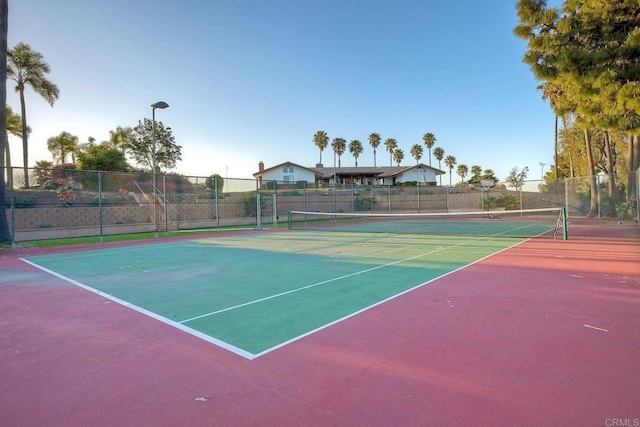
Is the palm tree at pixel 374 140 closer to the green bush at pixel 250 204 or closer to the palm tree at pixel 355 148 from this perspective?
the palm tree at pixel 355 148

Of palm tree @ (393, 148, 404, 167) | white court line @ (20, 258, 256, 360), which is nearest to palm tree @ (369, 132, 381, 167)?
palm tree @ (393, 148, 404, 167)

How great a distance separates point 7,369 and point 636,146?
3121 centimetres

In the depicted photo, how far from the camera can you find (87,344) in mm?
4695

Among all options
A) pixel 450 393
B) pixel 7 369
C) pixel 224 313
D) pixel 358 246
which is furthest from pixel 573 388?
pixel 358 246

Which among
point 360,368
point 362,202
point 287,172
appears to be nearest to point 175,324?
point 360,368

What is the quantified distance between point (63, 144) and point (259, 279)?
5677 centimetres

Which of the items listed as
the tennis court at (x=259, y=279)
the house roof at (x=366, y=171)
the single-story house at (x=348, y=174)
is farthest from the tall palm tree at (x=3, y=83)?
the house roof at (x=366, y=171)

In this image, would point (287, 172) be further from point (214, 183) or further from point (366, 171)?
point (214, 183)

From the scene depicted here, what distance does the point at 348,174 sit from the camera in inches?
2527

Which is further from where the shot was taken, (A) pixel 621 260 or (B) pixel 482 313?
(A) pixel 621 260

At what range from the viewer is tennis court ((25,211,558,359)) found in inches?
209

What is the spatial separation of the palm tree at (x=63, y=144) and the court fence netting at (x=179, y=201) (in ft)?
115

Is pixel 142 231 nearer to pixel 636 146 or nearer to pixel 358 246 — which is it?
pixel 358 246

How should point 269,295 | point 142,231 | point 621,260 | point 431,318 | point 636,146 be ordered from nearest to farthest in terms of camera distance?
point 431,318 < point 269,295 < point 621,260 < point 142,231 < point 636,146
